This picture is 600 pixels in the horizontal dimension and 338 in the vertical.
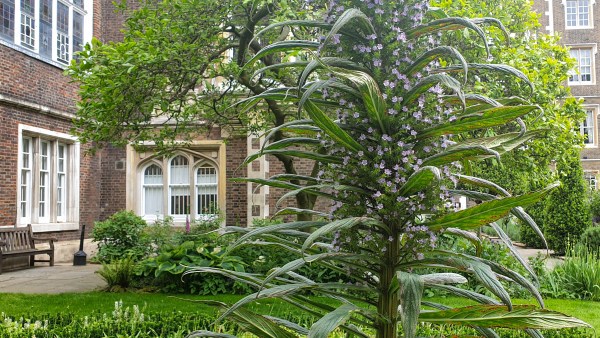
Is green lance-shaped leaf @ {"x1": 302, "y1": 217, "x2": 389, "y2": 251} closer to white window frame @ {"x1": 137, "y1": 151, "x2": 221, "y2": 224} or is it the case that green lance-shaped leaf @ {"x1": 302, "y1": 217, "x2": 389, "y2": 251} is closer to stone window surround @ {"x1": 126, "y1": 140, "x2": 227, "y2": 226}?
stone window surround @ {"x1": 126, "y1": 140, "x2": 227, "y2": 226}

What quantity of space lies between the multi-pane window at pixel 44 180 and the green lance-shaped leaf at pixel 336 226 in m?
14.8

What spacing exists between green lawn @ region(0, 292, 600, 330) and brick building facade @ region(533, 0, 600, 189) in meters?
27.2

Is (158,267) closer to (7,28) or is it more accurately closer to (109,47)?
(109,47)

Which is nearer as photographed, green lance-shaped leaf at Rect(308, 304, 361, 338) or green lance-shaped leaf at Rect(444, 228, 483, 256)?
green lance-shaped leaf at Rect(308, 304, 361, 338)

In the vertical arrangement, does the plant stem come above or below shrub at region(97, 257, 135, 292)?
above

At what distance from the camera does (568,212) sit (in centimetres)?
1930

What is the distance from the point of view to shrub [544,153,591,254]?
63.0ft

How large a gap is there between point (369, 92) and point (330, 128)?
0.19 metres

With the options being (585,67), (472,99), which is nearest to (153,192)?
(472,99)

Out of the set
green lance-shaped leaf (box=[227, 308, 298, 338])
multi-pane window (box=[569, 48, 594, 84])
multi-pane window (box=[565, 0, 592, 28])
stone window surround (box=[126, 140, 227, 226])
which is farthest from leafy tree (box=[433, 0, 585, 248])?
multi-pane window (box=[565, 0, 592, 28])

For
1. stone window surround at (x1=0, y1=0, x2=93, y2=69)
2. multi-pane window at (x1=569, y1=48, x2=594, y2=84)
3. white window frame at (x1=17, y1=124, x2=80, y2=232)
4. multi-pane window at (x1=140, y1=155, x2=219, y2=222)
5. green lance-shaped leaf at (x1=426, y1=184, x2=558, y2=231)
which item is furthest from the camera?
multi-pane window at (x1=569, y1=48, x2=594, y2=84)

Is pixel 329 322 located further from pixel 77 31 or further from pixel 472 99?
pixel 77 31

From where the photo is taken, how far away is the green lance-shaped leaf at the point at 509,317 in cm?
192

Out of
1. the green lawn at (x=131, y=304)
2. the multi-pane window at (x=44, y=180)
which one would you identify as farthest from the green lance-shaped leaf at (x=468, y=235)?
the multi-pane window at (x=44, y=180)
